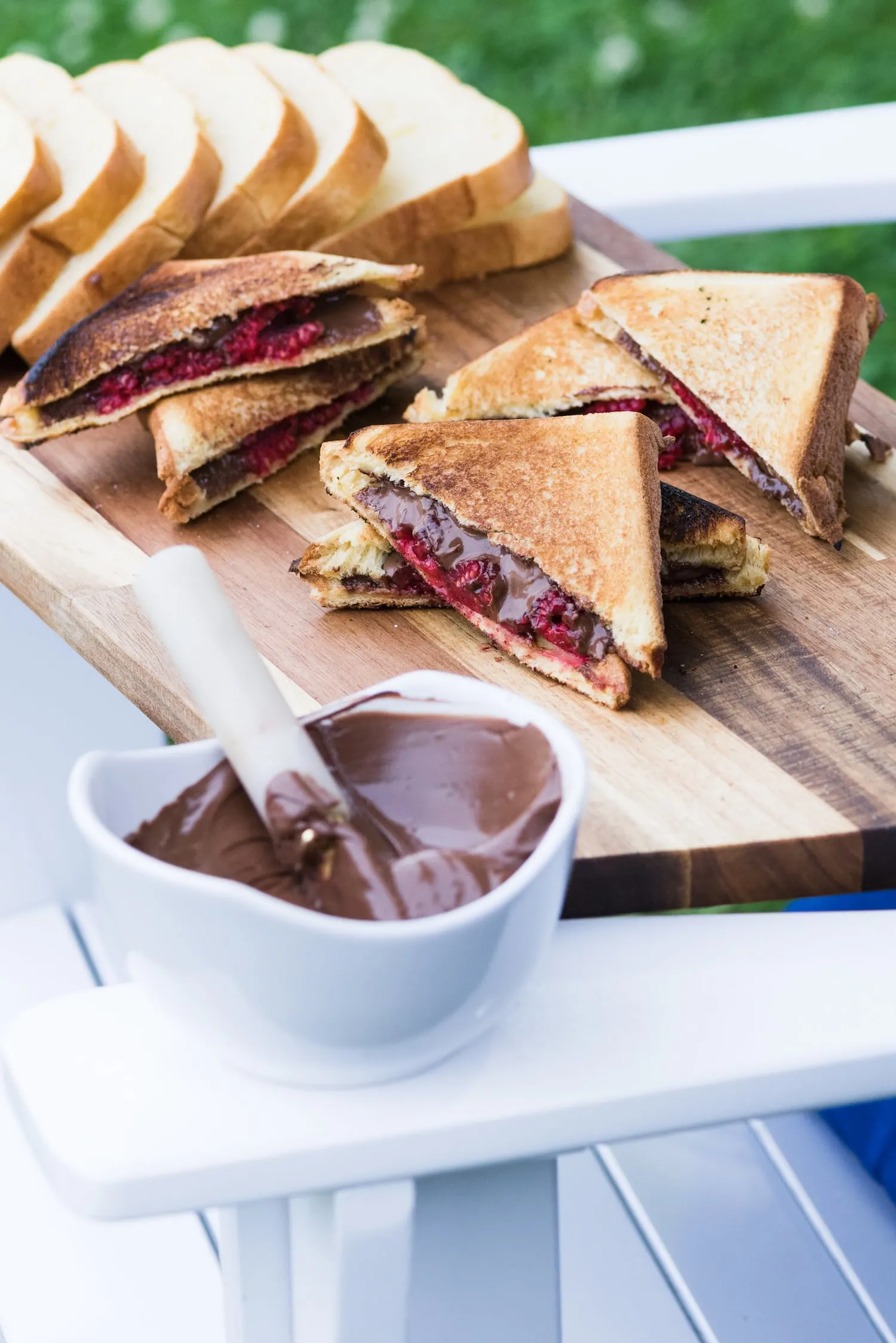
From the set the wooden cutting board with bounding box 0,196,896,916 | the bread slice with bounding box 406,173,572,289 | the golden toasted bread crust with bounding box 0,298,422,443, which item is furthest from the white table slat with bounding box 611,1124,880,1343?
the bread slice with bounding box 406,173,572,289

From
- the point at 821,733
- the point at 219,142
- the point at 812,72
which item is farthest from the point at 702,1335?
the point at 812,72

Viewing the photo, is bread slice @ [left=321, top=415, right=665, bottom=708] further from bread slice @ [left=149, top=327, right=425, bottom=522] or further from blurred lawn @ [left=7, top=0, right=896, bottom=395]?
blurred lawn @ [left=7, top=0, right=896, bottom=395]

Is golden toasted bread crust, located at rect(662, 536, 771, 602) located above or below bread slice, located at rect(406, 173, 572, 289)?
below

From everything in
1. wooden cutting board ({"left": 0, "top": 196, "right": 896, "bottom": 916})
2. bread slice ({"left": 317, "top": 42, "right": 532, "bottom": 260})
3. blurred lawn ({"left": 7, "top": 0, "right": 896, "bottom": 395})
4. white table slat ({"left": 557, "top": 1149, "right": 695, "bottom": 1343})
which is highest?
bread slice ({"left": 317, "top": 42, "right": 532, "bottom": 260})

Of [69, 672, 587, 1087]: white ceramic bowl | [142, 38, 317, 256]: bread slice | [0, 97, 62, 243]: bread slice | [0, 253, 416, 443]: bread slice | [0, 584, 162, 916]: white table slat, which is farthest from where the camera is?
[0, 584, 162, 916]: white table slat

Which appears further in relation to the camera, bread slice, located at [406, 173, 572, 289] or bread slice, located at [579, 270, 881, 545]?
bread slice, located at [406, 173, 572, 289]

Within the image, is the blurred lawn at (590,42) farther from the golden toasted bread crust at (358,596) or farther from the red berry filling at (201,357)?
the golden toasted bread crust at (358,596)
